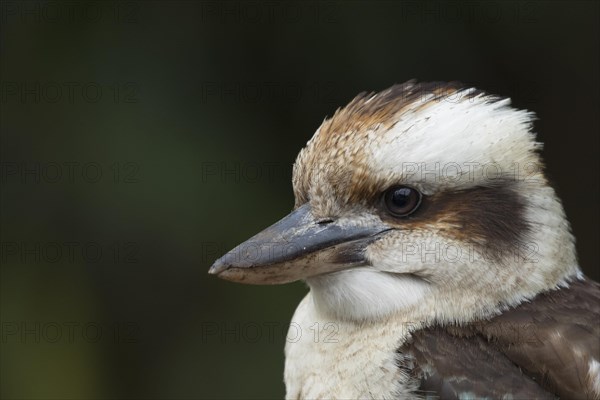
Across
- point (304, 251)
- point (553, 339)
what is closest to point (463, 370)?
point (553, 339)

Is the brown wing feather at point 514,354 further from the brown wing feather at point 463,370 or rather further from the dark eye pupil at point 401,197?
the dark eye pupil at point 401,197

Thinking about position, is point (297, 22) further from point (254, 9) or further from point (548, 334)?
point (548, 334)

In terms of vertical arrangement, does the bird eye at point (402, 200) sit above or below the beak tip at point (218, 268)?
above

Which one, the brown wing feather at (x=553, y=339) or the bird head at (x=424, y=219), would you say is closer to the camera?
the brown wing feather at (x=553, y=339)

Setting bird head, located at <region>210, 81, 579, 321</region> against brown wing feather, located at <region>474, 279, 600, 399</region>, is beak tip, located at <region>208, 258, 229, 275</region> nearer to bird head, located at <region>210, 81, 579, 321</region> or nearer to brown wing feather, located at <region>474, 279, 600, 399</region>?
bird head, located at <region>210, 81, 579, 321</region>

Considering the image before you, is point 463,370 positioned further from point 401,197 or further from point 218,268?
point 218,268

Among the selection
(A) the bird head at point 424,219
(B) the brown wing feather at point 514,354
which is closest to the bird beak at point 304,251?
(A) the bird head at point 424,219

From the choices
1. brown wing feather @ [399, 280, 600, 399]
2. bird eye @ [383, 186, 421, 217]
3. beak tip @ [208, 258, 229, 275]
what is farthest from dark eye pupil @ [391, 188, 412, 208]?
beak tip @ [208, 258, 229, 275]
